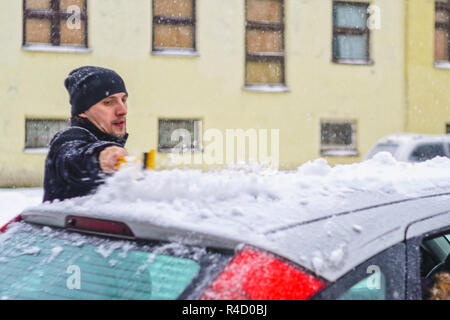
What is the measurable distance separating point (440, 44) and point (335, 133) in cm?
441

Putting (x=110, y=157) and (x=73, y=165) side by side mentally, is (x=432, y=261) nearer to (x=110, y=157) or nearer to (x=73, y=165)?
(x=110, y=157)

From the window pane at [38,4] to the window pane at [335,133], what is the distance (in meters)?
7.89

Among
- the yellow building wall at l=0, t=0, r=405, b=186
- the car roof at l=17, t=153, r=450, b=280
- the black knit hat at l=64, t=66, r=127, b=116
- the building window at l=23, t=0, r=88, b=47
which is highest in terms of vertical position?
the building window at l=23, t=0, r=88, b=47

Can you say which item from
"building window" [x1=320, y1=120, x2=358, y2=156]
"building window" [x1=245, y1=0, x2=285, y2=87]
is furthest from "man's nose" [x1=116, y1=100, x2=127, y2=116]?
"building window" [x1=320, y1=120, x2=358, y2=156]

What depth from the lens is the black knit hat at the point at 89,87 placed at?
317 centimetres

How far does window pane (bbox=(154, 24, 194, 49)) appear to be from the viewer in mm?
15539

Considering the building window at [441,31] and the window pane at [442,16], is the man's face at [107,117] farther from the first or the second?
the window pane at [442,16]

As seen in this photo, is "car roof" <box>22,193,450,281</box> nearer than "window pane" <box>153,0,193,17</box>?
Yes

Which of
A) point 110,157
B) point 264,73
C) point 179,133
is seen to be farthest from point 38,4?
point 110,157

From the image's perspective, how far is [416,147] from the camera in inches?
438

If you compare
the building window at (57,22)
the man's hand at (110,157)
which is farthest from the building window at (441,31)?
the man's hand at (110,157)

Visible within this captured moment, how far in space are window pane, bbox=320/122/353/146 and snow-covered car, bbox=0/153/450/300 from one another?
1475 centimetres

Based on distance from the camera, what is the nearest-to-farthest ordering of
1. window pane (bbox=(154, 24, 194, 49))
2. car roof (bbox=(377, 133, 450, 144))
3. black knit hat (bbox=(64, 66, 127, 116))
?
black knit hat (bbox=(64, 66, 127, 116)) < car roof (bbox=(377, 133, 450, 144)) < window pane (bbox=(154, 24, 194, 49))

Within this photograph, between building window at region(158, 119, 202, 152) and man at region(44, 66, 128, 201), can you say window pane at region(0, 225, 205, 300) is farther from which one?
building window at region(158, 119, 202, 152)
